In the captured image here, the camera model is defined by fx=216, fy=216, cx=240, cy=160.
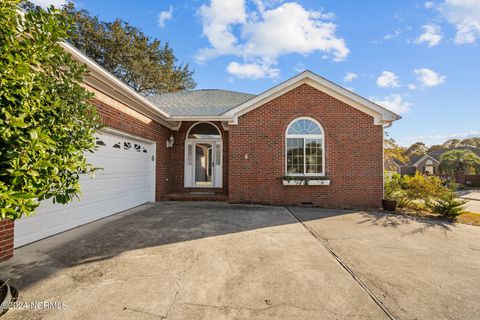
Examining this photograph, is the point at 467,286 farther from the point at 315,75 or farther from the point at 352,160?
the point at 315,75

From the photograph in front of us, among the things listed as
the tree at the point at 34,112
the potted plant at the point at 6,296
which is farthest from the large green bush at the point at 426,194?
the potted plant at the point at 6,296

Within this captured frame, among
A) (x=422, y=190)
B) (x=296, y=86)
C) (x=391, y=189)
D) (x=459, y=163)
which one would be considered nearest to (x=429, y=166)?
(x=459, y=163)

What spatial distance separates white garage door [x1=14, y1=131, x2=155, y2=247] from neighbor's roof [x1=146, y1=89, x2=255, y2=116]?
7.30ft

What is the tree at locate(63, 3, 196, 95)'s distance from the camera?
61.2 ft

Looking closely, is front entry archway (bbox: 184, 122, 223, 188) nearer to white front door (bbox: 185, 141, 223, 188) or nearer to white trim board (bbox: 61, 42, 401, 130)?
white front door (bbox: 185, 141, 223, 188)

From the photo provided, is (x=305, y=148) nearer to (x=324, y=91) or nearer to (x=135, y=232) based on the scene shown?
(x=324, y=91)

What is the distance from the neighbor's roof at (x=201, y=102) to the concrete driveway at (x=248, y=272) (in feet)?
17.3

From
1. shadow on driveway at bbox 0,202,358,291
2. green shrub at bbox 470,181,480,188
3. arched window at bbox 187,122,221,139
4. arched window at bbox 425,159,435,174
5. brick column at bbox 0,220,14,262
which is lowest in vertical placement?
green shrub at bbox 470,181,480,188

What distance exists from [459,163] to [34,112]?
3619cm

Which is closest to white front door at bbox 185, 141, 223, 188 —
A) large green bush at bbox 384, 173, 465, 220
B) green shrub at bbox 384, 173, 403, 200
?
green shrub at bbox 384, 173, 403, 200

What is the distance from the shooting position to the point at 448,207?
6.77 meters

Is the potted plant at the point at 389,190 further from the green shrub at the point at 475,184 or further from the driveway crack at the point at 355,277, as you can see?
the green shrub at the point at 475,184

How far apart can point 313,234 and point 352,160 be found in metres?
4.45

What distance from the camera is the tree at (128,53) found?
18641 mm
